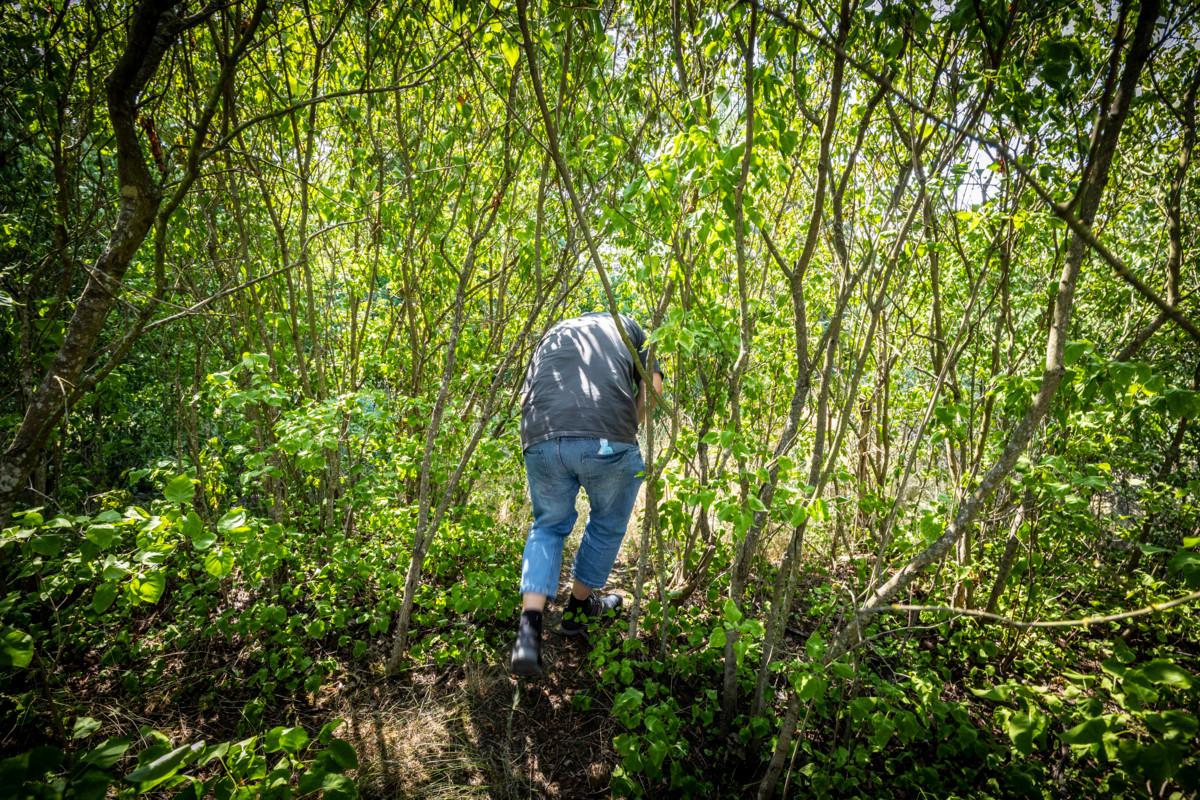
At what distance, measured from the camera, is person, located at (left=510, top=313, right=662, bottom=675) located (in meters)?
2.22

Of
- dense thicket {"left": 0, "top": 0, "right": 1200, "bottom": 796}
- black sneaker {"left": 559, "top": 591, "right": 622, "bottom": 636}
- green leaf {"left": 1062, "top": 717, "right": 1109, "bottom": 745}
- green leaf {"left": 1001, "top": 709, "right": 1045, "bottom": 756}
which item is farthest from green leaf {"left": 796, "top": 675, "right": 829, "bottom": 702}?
black sneaker {"left": 559, "top": 591, "right": 622, "bottom": 636}

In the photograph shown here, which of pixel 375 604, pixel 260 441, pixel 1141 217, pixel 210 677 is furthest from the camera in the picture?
pixel 1141 217

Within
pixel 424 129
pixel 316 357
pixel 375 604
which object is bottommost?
pixel 375 604

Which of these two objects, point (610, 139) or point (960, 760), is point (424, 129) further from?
point (960, 760)

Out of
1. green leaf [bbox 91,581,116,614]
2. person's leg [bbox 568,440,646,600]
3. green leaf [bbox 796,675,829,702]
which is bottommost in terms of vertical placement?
green leaf [bbox 796,675,829,702]

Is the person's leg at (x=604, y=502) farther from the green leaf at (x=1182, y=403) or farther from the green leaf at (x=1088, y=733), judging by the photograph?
the green leaf at (x=1182, y=403)

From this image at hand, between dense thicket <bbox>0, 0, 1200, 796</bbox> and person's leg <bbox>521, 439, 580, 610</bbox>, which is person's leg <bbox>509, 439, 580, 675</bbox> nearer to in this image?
person's leg <bbox>521, 439, 580, 610</bbox>

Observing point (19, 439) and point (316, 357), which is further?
point (316, 357)

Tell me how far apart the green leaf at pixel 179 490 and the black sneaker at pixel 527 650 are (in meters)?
1.46

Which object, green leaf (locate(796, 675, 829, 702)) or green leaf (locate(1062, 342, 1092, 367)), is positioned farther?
green leaf (locate(796, 675, 829, 702))

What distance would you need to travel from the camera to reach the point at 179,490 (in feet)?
3.70

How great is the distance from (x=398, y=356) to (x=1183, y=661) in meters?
5.25

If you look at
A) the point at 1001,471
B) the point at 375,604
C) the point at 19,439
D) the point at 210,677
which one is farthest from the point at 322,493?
the point at 1001,471

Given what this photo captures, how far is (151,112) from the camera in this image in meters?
2.59
